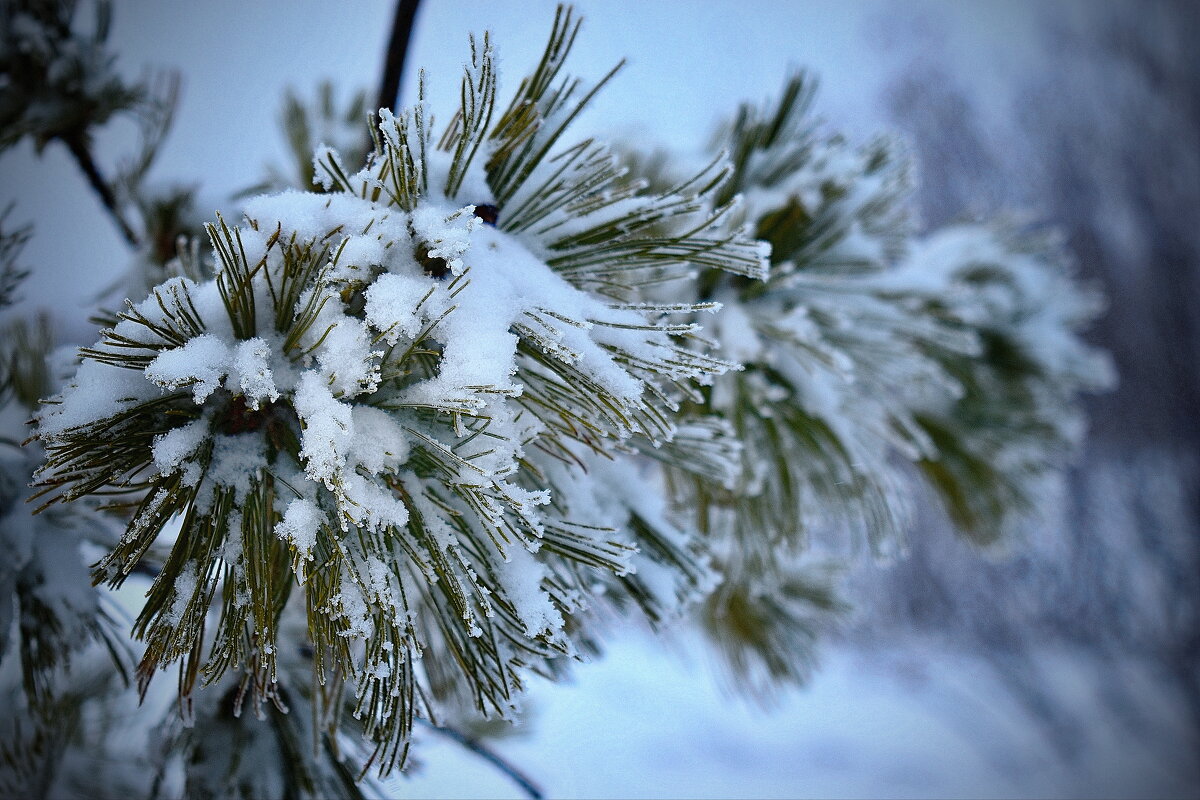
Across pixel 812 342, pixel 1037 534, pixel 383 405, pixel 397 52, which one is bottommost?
pixel 383 405

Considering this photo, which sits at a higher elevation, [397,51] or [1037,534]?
[1037,534]

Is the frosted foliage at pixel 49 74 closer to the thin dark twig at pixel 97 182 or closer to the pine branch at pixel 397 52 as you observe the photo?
the thin dark twig at pixel 97 182

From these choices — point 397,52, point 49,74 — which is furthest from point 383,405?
point 49,74

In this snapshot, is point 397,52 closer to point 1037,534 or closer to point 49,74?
point 49,74

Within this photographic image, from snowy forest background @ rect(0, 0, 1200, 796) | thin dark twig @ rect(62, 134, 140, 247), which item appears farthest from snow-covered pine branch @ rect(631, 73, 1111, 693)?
snowy forest background @ rect(0, 0, 1200, 796)

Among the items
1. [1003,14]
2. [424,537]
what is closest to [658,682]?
[424,537]

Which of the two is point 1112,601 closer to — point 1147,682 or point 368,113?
point 1147,682
